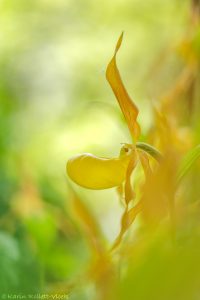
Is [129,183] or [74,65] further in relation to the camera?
[74,65]

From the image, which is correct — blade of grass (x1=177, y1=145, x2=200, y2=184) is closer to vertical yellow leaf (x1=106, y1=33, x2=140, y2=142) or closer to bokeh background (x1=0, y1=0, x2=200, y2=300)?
vertical yellow leaf (x1=106, y1=33, x2=140, y2=142)

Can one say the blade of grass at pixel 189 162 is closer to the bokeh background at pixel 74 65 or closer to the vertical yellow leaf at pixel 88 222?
the vertical yellow leaf at pixel 88 222

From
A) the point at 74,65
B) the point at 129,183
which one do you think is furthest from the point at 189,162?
the point at 74,65

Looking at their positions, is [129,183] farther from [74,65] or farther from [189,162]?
[74,65]

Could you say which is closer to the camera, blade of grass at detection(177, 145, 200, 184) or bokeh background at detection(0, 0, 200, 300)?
blade of grass at detection(177, 145, 200, 184)

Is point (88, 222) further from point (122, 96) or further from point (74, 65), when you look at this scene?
point (74, 65)

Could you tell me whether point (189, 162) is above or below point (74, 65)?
above

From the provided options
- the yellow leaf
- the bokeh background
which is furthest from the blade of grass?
the bokeh background

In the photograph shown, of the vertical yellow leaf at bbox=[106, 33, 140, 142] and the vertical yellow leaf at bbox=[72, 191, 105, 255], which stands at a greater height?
the vertical yellow leaf at bbox=[106, 33, 140, 142]

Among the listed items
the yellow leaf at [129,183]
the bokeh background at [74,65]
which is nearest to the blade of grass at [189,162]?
the yellow leaf at [129,183]
